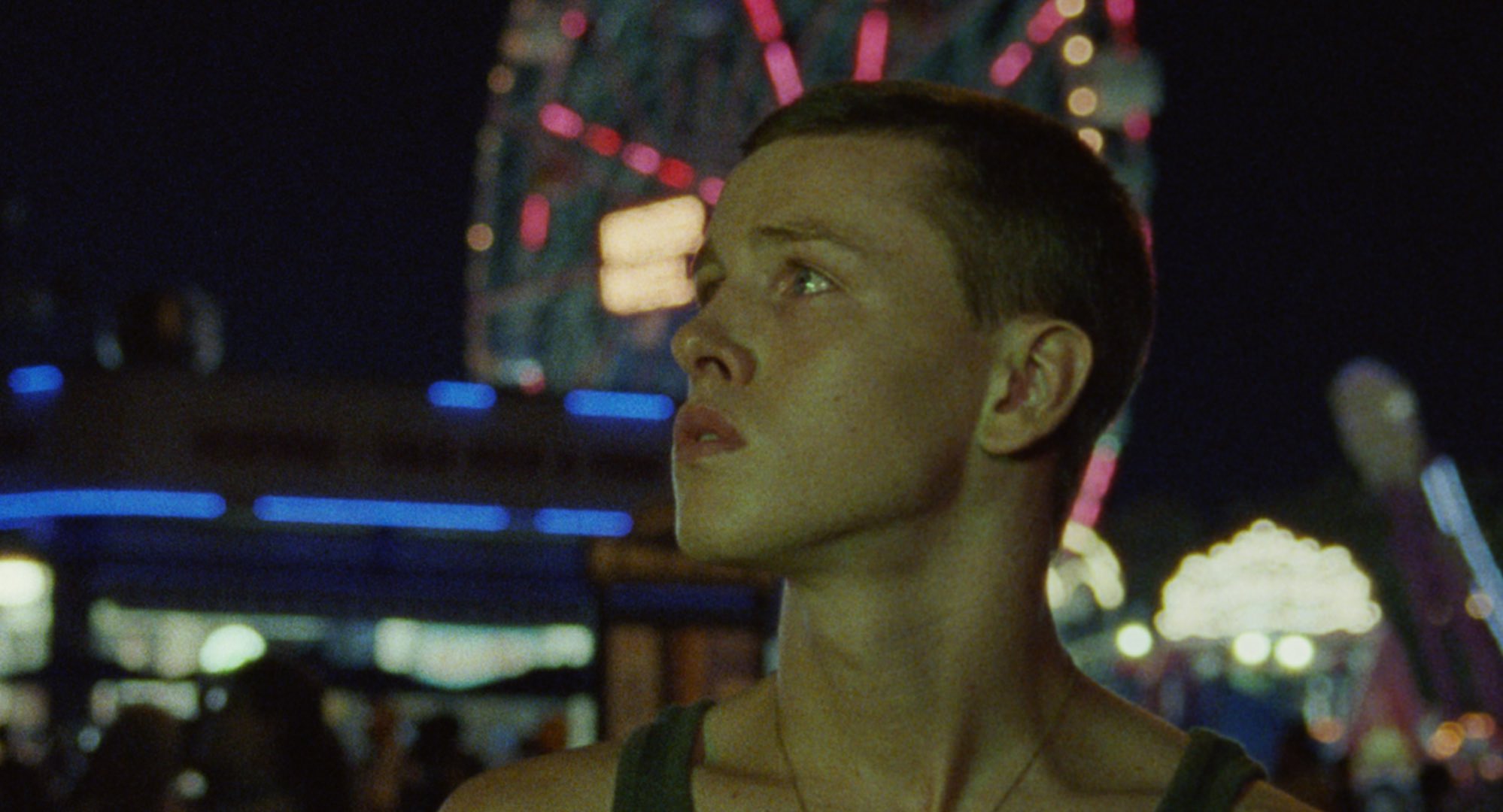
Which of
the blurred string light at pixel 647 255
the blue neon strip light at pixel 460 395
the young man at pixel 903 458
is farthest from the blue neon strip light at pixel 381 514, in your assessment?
the young man at pixel 903 458

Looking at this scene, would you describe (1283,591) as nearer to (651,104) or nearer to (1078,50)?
(1078,50)

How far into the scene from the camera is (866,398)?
194 centimetres

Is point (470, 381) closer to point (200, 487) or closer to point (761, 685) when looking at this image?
point (200, 487)

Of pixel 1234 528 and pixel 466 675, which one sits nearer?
pixel 466 675

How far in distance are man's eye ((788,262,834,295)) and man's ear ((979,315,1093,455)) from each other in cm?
18

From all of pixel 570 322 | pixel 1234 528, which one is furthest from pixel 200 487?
pixel 1234 528

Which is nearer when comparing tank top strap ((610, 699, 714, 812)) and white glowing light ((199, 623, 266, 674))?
tank top strap ((610, 699, 714, 812))

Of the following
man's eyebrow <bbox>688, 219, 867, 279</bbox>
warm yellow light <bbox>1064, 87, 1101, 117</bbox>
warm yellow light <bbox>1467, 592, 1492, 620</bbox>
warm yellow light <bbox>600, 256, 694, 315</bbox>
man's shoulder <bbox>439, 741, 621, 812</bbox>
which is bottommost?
warm yellow light <bbox>1467, 592, 1492, 620</bbox>

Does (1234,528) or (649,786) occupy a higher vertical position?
(649,786)

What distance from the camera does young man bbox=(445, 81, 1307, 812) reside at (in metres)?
1.96

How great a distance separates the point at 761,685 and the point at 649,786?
9.4 inches

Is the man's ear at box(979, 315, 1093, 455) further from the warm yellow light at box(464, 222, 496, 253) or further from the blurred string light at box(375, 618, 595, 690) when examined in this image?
the warm yellow light at box(464, 222, 496, 253)

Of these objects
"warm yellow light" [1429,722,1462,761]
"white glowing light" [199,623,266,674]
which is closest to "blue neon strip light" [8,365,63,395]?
"white glowing light" [199,623,266,674]

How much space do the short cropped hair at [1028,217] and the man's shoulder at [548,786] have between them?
56 centimetres
